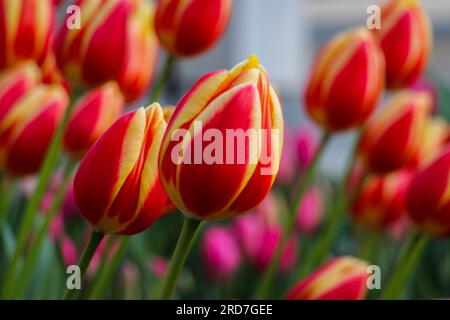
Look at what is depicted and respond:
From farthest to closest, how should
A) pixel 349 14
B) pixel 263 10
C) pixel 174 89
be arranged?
pixel 349 14 → pixel 263 10 → pixel 174 89

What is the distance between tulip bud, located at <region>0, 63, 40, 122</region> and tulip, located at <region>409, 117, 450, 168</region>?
191mm

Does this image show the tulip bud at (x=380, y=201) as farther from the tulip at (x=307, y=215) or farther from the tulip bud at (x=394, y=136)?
the tulip at (x=307, y=215)

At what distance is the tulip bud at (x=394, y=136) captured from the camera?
44cm

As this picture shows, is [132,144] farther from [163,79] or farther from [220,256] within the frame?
[220,256]

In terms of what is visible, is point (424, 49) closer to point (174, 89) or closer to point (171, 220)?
point (171, 220)

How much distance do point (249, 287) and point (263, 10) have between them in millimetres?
1384

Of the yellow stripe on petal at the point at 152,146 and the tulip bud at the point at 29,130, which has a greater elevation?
the tulip bud at the point at 29,130

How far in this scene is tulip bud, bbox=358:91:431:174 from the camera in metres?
0.44

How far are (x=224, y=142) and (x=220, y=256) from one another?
0.39m

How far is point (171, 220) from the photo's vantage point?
2.49 ft

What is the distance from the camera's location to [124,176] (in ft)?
0.91

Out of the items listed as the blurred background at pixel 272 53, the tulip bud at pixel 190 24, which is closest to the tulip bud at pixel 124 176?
the tulip bud at pixel 190 24

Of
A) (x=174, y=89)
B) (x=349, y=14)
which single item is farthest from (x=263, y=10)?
(x=349, y=14)

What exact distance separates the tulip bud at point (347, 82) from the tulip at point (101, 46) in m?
0.08
